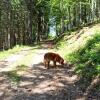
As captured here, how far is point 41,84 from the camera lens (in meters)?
11.4

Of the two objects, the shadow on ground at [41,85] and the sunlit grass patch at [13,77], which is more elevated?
the sunlit grass patch at [13,77]

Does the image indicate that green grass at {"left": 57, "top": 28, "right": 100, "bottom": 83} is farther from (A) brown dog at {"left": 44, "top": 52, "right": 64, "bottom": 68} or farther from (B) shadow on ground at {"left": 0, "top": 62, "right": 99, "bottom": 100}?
(A) brown dog at {"left": 44, "top": 52, "right": 64, "bottom": 68}

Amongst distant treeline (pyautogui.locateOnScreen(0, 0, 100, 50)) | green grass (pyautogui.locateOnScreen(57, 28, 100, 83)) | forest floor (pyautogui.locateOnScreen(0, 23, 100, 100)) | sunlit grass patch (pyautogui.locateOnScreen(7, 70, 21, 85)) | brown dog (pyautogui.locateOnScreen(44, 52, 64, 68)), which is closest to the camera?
forest floor (pyautogui.locateOnScreen(0, 23, 100, 100))

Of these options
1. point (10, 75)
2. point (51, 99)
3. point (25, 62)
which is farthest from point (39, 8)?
point (51, 99)

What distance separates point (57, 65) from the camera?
14.8m

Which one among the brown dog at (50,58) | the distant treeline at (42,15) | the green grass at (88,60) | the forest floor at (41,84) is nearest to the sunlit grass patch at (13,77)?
the forest floor at (41,84)

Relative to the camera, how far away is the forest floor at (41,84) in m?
9.98

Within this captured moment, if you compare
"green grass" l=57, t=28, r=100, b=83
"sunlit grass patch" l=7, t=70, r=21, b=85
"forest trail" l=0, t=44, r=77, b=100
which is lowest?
"forest trail" l=0, t=44, r=77, b=100

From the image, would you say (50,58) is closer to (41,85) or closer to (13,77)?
(13,77)

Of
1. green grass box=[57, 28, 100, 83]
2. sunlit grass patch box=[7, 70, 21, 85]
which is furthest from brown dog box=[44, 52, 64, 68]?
sunlit grass patch box=[7, 70, 21, 85]

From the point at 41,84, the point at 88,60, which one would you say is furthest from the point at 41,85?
the point at 88,60

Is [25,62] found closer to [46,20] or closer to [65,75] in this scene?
[65,75]

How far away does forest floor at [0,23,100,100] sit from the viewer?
32.7 ft

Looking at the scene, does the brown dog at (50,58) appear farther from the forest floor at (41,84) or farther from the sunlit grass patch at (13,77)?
the sunlit grass patch at (13,77)
